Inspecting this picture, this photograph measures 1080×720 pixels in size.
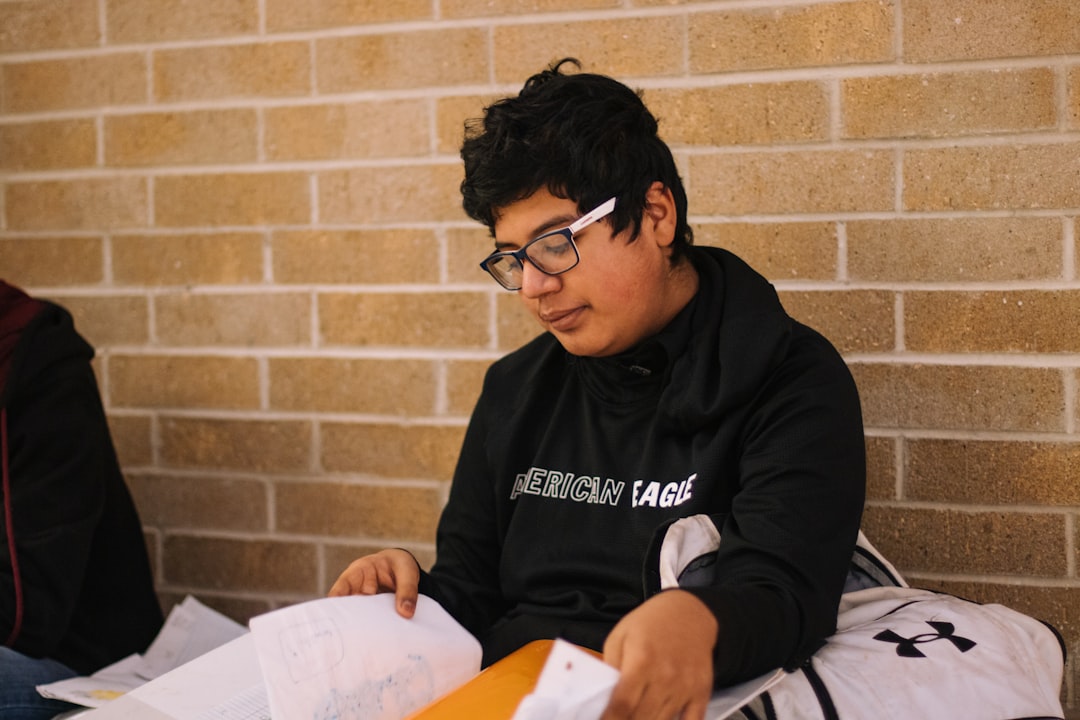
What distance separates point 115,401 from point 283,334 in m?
0.51

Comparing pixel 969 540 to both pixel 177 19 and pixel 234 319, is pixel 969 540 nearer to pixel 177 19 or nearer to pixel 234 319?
pixel 234 319

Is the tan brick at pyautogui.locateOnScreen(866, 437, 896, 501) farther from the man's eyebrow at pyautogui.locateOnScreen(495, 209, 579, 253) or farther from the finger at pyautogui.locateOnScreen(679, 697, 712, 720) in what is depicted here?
the finger at pyautogui.locateOnScreen(679, 697, 712, 720)

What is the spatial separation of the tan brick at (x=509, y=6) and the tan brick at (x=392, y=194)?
13.4 inches

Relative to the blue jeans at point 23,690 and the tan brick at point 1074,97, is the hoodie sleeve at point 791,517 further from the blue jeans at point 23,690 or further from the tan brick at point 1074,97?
the blue jeans at point 23,690

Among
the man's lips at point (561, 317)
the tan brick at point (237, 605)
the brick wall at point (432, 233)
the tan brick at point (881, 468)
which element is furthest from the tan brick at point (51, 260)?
the tan brick at point (881, 468)

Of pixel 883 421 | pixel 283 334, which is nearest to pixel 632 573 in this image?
pixel 883 421

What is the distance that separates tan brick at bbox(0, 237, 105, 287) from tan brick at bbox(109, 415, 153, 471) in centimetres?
36

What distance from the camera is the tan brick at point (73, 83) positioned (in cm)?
262

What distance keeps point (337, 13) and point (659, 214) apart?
1.15 metres

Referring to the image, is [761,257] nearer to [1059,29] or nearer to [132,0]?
[1059,29]

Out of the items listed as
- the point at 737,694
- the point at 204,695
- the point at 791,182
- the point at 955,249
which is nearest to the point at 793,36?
the point at 791,182

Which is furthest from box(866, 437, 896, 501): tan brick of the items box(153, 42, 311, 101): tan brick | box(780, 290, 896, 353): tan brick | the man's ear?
box(153, 42, 311, 101): tan brick

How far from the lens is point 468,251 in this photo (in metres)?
2.40

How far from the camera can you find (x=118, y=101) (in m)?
2.64
